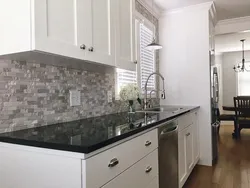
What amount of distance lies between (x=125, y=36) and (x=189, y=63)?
179 cm

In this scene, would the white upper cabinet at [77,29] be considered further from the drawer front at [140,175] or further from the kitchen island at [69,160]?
the drawer front at [140,175]

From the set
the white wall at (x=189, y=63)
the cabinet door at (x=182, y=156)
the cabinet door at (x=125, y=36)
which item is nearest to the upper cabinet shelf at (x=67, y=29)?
the cabinet door at (x=125, y=36)

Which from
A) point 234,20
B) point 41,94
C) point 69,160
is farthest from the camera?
point 234,20

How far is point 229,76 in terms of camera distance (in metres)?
7.80

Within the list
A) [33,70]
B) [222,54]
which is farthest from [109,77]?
[222,54]

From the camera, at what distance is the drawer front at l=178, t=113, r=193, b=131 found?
2.31 meters

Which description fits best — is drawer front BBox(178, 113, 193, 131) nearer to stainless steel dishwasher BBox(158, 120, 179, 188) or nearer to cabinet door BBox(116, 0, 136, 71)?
stainless steel dishwasher BBox(158, 120, 179, 188)

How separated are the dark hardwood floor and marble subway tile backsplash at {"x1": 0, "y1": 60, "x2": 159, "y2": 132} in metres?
1.63

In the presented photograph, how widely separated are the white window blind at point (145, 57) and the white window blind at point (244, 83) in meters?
5.59

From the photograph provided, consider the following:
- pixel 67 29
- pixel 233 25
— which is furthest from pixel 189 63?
pixel 67 29

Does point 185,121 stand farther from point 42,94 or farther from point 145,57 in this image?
point 42,94

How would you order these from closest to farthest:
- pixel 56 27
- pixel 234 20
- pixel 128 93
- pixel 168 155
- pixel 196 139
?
pixel 56 27 → pixel 168 155 → pixel 128 93 → pixel 196 139 → pixel 234 20

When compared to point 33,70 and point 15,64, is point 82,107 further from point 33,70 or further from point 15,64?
point 15,64

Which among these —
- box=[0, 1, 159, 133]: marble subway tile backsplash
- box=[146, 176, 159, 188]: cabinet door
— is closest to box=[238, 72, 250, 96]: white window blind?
box=[0, 1, 159, 133]: marble subway tile backsplash
